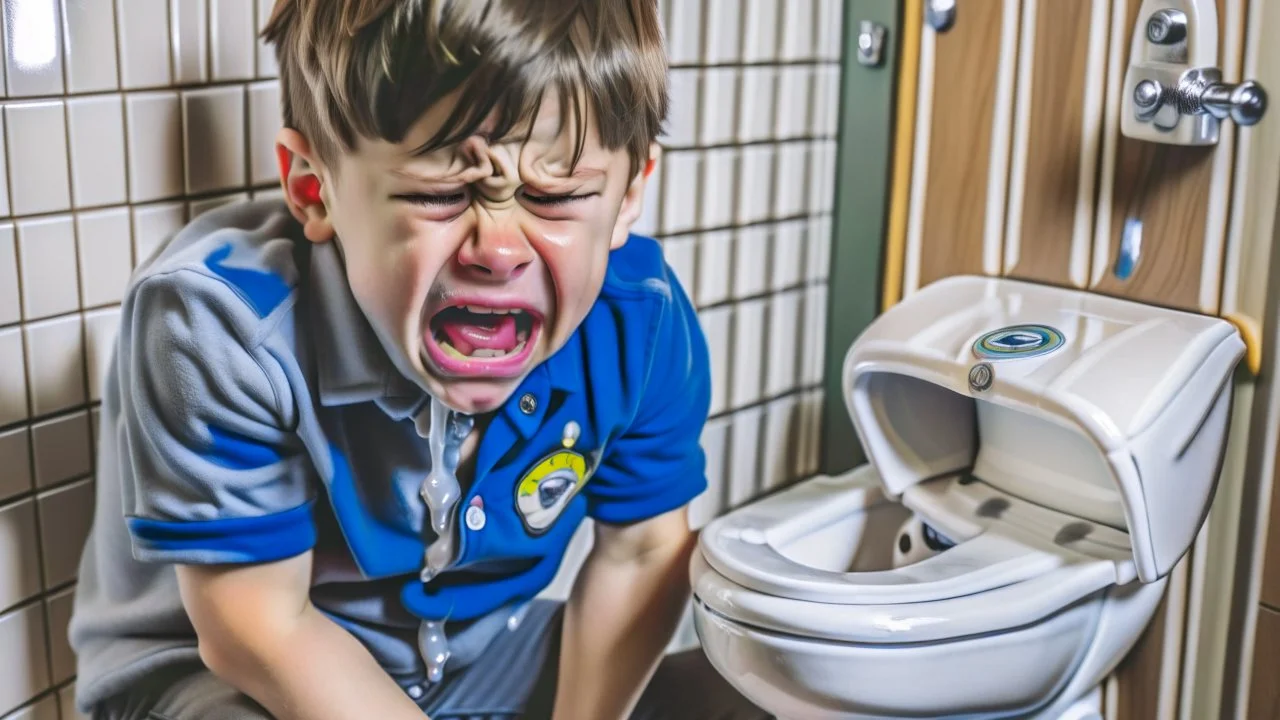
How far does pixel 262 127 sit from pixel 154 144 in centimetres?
9

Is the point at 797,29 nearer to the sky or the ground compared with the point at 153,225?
nearer to the sky

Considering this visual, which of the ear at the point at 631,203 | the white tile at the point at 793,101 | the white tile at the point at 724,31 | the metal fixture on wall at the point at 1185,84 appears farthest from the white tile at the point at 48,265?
the metal fixture on wall at the point at 1185,84

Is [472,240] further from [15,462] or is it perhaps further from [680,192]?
[680,192]

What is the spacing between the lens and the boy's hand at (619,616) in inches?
41.9

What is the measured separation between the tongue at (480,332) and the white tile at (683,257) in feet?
1.42

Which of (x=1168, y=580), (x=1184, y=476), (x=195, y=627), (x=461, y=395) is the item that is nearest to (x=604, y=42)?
(x=461, y=395)

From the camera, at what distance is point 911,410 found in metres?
1.20

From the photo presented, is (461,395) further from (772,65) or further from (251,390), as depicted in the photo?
(772,65)

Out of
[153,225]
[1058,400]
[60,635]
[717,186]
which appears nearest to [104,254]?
[153,225]

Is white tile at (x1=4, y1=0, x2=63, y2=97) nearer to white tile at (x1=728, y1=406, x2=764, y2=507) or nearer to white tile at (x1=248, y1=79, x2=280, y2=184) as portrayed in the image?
white tile at (x1=248, y1=79, x2=280, y2=184)

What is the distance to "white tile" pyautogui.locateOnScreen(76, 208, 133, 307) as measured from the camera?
3.03ft

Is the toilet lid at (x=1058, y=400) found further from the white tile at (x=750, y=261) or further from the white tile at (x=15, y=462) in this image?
the white tile at (x=15, y=462)

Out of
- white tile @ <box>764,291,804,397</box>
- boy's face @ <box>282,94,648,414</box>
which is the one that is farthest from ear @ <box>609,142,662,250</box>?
white tile @ <box>764,291,804,397</box>

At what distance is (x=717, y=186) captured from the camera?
132 cm
